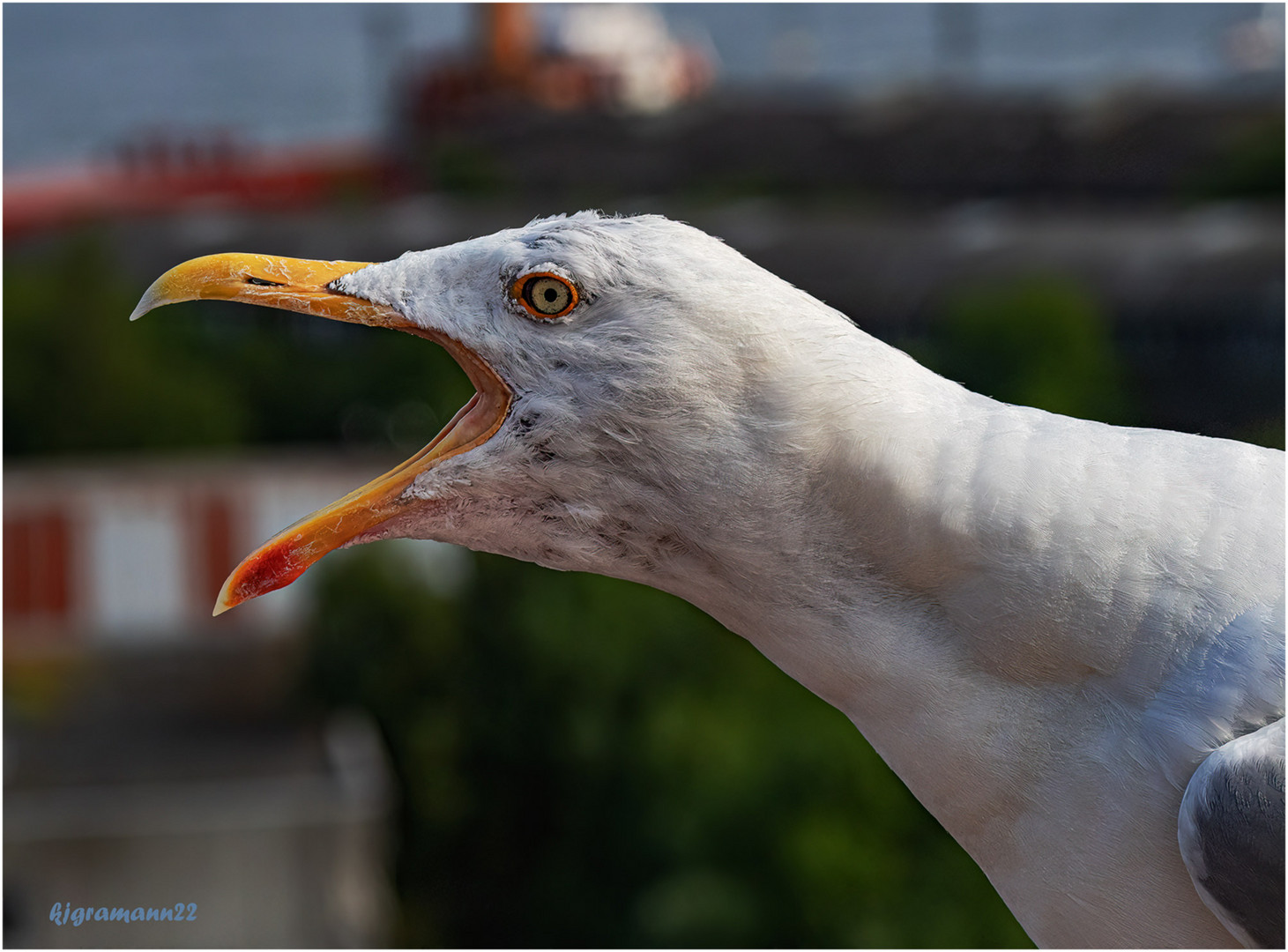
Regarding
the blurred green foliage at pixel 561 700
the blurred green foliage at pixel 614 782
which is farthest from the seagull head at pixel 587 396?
the blurred green foliage at pixel 614 782

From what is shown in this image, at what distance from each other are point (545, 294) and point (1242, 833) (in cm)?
112

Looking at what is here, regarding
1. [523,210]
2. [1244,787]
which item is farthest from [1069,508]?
[523,210]

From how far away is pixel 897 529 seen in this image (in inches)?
70.1

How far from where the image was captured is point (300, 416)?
28.0 metres

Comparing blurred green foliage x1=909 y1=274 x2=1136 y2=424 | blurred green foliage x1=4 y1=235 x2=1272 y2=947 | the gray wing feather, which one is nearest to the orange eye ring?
the gray wing feather

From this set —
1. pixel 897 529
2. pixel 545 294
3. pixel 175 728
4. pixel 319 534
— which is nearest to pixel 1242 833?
pixel 897 529

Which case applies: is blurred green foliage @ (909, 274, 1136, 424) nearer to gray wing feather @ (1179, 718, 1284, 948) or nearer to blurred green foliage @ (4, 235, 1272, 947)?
blurred green foliage @ (4, 235, 1272, 947)

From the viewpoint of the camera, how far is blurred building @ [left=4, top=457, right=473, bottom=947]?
15734 millimetres

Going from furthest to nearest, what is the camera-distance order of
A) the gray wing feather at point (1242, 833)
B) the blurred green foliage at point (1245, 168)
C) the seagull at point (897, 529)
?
the blurred green foliage at point (1245, 168)
the seagull at point (897, 529)
the gray wing feather at point (1242, 833)

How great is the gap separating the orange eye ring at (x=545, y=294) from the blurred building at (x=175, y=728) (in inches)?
534

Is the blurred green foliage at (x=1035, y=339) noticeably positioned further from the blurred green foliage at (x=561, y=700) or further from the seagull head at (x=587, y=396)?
the seagull head at (x=587, y=396)

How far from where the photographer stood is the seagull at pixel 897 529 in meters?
1.72

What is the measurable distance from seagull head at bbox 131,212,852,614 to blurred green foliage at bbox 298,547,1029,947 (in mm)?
11878

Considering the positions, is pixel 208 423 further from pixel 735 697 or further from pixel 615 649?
pixel 735 697
